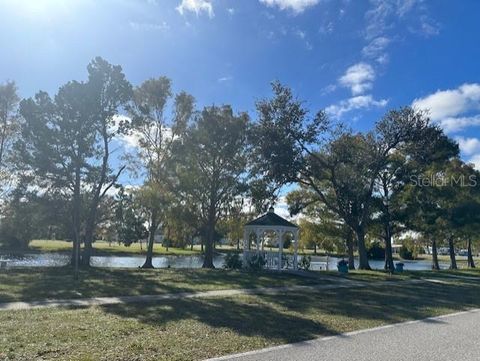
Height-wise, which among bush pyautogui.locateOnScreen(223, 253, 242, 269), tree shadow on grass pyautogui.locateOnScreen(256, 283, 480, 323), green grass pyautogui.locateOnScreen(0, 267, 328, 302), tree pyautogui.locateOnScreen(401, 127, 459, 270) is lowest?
tree shadow on grass pyautogui.locateOnScreen(256, 283, 480, 323)

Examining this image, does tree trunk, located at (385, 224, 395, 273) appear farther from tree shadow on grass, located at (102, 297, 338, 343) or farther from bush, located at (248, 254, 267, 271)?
tree shadow on grass, located at (102, 297, 338, 343)

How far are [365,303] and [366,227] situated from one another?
21.7 metres

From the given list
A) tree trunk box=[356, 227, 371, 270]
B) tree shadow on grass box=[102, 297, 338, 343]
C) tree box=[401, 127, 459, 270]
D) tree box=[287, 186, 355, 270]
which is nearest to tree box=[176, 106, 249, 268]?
tree box=[287, 186, 355, 270]

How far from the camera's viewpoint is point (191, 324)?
9391 millimetres

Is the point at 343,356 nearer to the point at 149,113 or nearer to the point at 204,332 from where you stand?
the point at 204,332

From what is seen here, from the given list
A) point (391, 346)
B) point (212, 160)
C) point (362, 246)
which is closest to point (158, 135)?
point (212, 160)

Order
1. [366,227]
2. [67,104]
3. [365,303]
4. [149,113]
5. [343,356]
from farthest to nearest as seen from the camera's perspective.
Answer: [366,227]
[149,113]
[67,104]
[365,303]
[343,356]

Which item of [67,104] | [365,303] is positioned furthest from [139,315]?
[67,104]

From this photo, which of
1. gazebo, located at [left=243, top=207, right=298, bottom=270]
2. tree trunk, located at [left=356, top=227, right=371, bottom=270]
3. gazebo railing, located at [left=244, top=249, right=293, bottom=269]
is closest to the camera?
gazebo, located at [left=243, top=207, right=298, bottom=270]

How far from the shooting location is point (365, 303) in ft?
45.2

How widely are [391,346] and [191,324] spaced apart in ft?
12.7

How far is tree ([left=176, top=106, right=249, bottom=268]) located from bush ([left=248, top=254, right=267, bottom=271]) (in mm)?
4072

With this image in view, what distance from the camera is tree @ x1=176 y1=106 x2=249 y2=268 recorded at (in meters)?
30.1

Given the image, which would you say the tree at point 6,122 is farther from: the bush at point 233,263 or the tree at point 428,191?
the tree at point 428,191
